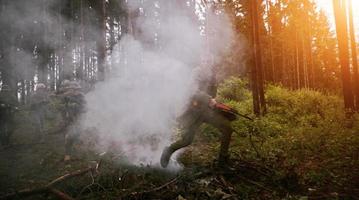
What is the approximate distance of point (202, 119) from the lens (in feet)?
18.8

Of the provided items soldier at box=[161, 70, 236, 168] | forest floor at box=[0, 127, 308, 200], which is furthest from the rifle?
forest floor at box=[0, 127, 308, 200]

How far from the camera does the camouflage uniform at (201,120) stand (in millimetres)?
5523

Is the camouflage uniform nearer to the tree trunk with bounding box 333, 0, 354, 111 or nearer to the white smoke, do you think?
the white smoke

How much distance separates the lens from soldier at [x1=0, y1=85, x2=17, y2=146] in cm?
916

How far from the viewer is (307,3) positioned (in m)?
27.3

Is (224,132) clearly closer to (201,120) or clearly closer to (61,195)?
(201,120)

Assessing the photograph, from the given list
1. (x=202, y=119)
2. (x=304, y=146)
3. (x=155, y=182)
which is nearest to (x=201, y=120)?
(x=202, y=119)

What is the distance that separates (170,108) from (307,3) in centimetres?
2611

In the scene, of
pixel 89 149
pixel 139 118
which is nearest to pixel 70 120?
pixel 89 149

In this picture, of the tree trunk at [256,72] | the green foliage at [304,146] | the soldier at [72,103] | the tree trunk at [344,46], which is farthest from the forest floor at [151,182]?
the tree trunk at [344,46]

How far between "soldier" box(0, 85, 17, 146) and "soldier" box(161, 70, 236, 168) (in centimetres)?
672

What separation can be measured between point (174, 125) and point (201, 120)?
278cm

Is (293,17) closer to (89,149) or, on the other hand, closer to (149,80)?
(149,80)

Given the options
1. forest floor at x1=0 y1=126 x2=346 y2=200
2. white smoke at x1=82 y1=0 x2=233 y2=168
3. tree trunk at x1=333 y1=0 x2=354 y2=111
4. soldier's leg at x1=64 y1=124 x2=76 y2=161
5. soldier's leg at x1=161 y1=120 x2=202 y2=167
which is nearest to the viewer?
forest floor at x1=0 y1=126 x2=346 y2=200
